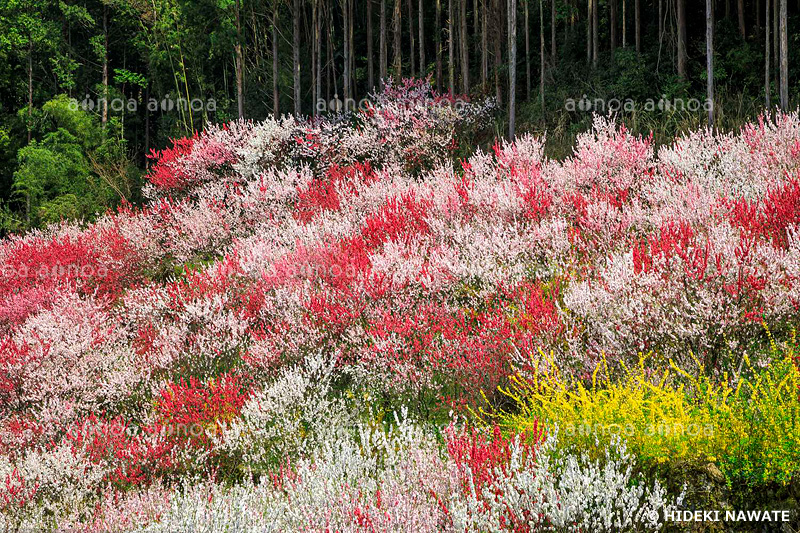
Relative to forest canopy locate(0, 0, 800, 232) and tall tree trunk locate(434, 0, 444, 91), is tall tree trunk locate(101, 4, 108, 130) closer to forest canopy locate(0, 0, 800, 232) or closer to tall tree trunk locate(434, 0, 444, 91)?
forest canopy locate(0, 0, 800, 232)

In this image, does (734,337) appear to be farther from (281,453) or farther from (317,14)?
(317,14)

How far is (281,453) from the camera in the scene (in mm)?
4109

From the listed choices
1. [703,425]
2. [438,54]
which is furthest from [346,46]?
[703,425]

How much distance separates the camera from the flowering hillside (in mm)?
2711

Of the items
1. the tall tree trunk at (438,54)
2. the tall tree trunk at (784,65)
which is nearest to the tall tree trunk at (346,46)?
the tall tree trunk at (438,54)

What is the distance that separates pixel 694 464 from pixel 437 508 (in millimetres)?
1234

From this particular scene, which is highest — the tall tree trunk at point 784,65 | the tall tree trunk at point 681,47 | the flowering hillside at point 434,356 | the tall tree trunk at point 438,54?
the tall tree trunk at point 438,54

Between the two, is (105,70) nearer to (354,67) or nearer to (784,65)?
(354,67)

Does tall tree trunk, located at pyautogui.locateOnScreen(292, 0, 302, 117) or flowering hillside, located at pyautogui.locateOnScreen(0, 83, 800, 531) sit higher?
tall tree trunk, located at pyautogui.locateOnScreen(292, 0, 302, 117)

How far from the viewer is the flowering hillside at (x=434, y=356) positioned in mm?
2711

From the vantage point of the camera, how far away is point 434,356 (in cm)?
437

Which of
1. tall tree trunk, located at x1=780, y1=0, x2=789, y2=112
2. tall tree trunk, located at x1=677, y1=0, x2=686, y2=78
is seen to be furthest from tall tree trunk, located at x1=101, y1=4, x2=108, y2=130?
tall tree trunk, located at x1=780, y1=0, x2=789, y2=112

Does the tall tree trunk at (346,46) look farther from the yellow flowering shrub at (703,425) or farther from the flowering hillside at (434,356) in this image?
the yellow flowering shrub at (703,425)

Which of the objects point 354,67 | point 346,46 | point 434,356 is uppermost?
point 354,67
